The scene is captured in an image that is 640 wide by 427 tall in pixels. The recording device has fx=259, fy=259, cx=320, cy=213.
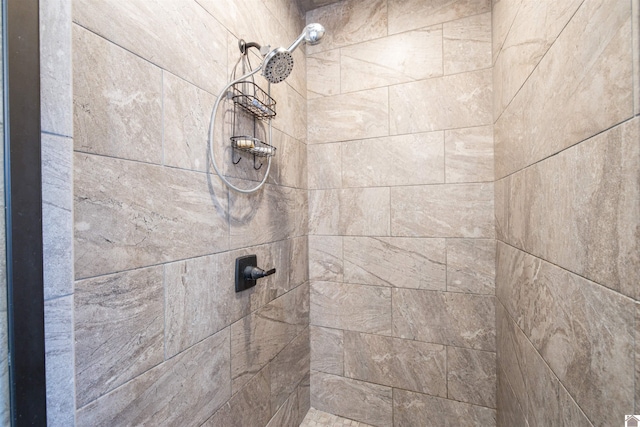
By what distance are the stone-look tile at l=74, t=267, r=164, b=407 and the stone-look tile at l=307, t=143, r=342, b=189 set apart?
1118mm

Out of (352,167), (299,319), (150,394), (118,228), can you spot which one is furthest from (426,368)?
(118,228)

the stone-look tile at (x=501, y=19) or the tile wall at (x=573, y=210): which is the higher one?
the stone-look tile at (x=501, y=19)

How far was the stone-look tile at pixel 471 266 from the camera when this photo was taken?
1.38m

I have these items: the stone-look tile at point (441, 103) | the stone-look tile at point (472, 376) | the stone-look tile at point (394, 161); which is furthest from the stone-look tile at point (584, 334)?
the stone-look tile at point (441, 103)

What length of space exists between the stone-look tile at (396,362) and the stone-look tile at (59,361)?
137cm

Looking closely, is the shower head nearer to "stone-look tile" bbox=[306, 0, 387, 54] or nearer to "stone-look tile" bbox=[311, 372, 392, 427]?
"stone-look tile" bbox=[306, 0, 387, 54]

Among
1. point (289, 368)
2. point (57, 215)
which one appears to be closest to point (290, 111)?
point (57, 215)

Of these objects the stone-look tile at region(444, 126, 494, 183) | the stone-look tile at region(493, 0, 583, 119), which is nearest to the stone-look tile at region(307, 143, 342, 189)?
the stone-look tile at region(444, 126, 494, 183)

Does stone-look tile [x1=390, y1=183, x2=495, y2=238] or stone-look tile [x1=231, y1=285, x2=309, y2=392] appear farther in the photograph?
stone-look tile [x1=390, y1=183, x2=495, y2=238]

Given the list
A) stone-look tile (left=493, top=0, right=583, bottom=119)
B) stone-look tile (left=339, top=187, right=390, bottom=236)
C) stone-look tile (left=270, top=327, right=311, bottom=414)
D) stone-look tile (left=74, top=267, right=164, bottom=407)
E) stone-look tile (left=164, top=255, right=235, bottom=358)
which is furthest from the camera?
stone-look tile (left=339, top=187, right=390, bottom=236)

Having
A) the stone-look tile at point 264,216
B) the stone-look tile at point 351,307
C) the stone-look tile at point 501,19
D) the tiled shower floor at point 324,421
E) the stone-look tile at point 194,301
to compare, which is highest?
the stone-look tile at point 501,19

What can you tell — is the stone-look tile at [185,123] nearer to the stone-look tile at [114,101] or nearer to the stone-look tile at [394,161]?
the stone-look tile at [114,101]

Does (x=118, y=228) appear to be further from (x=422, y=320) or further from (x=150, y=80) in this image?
(x=422, y=320)

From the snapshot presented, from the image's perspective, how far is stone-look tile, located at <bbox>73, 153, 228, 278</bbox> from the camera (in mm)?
590
